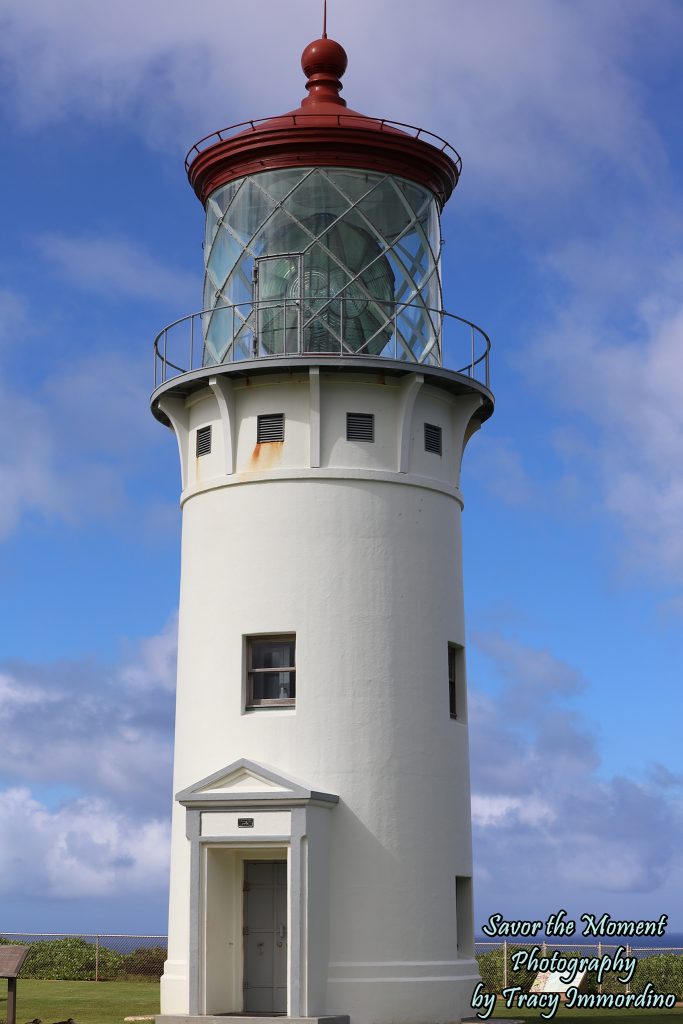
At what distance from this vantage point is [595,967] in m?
29.8

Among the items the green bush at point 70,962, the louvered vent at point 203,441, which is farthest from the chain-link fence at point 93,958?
the louvered vent at point 203,441

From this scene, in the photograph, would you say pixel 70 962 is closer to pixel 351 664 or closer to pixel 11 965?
pixel 11 965

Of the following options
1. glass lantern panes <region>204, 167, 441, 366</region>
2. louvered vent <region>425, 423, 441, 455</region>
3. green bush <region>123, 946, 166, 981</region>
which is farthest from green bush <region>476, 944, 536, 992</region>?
glass lantern panes <region>204, 167, 441, 366</region>

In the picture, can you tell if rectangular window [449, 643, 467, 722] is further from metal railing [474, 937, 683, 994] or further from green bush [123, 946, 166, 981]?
green bush [123, 946, 166, 981]

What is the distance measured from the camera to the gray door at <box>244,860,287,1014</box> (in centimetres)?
2164

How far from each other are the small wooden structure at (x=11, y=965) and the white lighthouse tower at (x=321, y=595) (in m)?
2.37

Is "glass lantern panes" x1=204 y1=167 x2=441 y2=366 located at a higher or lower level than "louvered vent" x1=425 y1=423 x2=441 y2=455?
higher

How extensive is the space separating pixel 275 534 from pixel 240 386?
2576 mm

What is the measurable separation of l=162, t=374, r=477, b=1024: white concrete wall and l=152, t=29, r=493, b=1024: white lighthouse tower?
4cm

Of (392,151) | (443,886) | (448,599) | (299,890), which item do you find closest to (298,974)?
(299,890)

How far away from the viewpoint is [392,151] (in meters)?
23.7

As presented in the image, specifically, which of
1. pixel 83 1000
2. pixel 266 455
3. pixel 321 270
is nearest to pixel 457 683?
pixel 266 455

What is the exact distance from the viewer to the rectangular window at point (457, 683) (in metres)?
23.8

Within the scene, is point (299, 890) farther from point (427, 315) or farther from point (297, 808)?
Answer: point (427, 315)
